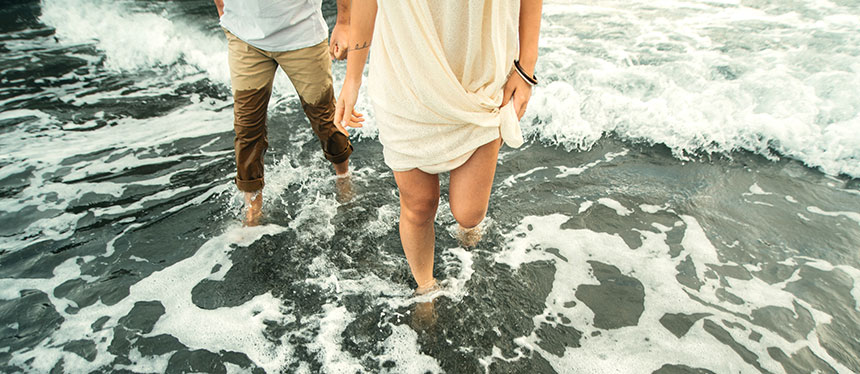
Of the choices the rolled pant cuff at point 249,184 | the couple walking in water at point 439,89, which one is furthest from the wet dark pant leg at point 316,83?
the couple walking in water at point 439,89

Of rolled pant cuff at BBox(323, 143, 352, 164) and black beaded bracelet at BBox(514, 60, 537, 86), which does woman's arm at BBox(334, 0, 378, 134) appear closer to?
black beaded bracelet at BBox(514, 60, 537, 86)

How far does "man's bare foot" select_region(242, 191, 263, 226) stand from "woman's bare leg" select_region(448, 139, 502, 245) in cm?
188

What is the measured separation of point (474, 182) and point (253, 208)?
2083 millimetres

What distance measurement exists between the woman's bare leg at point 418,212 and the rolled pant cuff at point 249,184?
4.80 ft

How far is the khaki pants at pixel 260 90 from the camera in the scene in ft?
9.84

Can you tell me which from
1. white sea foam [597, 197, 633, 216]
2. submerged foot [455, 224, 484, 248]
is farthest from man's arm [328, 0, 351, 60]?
white sea foam [597, 197, 633, 216]

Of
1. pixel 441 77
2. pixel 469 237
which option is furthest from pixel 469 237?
pixel 441 77

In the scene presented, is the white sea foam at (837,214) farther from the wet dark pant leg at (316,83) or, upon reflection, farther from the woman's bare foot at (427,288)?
the wet dark pant leg at (316,83)

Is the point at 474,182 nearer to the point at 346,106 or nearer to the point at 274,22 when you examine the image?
the point at 346,106

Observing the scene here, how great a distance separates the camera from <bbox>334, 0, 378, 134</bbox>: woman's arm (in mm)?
1967

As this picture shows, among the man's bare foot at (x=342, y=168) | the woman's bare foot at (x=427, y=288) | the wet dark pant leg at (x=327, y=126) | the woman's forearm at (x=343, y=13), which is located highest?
the woman's forearm at (x=343, y=13)

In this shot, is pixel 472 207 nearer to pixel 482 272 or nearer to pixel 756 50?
pixel 482 272

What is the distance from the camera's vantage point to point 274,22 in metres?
2.82

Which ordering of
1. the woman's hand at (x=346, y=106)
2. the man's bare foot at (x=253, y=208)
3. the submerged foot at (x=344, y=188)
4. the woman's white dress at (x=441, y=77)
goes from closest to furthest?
the woman's white dress at (x=441, y=77)
the woman's hand at (x=346, y=106)
the man's bare foot at (x=253, y=208)
the submerged foot at (x=344, y=188)
